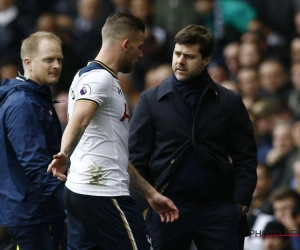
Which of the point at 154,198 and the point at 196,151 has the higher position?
the point at 196,151

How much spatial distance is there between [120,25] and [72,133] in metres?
0.91

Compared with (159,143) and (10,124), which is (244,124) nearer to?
(159,143)

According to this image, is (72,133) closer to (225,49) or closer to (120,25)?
(120,25)

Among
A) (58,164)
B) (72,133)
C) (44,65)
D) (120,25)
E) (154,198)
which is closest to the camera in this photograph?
(58,164)

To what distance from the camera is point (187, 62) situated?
7.26 metres

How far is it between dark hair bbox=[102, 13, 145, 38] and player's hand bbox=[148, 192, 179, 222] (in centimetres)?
116

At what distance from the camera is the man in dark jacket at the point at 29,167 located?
6.91 meters

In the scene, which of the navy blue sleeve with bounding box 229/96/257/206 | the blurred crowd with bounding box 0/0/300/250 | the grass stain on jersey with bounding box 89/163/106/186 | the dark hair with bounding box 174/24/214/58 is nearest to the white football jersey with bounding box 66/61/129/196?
the grass stain on jersey with bounding box 89/163/106/186

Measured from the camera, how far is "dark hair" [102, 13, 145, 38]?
263 inches

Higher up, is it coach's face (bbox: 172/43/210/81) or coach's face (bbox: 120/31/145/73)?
coach's face (bbox: 120/31/145/73)

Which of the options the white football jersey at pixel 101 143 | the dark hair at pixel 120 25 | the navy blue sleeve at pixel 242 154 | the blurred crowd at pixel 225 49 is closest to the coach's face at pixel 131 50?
the dark hair at pixel 120 25

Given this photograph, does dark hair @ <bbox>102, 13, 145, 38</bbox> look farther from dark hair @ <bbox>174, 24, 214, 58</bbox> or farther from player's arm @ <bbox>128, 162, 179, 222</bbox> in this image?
player's arm @ <bbox>128, 162, 179, 222</bbox>

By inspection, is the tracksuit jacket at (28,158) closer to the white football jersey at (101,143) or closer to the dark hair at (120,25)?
the white football jersey at (101,143)

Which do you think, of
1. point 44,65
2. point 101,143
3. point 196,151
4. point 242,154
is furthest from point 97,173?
point 242,154
